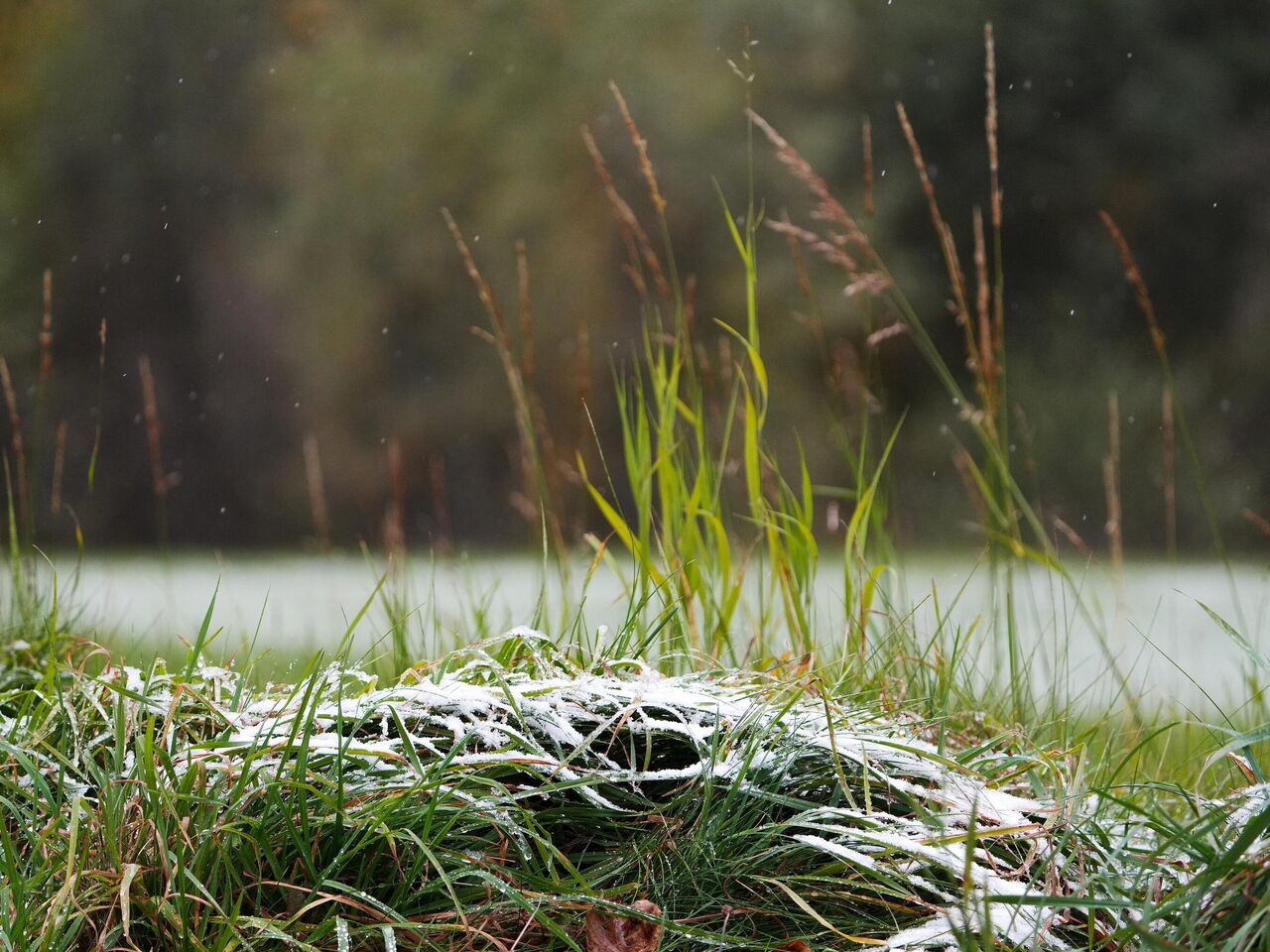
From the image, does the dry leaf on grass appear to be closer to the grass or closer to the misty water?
the grass

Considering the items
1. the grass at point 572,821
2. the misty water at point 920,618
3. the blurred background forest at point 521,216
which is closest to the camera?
the grass at point 572,821

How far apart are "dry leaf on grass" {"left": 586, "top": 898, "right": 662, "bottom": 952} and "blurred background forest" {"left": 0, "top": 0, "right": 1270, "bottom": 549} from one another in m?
10.4

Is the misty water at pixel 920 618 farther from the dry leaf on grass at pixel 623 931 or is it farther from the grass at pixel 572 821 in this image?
the dry leaf on grass at pixel 623 931

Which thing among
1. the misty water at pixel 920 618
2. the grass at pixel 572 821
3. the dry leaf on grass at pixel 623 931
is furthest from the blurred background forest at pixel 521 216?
the dry leaf on grass at pixel 623 931

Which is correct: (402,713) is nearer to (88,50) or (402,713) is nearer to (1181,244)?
(1181,244)

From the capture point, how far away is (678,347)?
6.79ft

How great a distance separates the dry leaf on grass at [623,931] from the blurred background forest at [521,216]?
10411 millimetres

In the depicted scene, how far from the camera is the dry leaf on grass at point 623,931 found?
1.19m

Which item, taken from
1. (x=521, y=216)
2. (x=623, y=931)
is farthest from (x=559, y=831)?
(x=521, y=216)

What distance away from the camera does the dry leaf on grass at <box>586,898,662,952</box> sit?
3.92 feet

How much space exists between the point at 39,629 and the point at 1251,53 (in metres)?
13.4

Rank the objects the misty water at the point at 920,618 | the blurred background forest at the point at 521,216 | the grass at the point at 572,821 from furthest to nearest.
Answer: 1. the blurred background forest at the point at 521,216
2. the misty water at the point at 920,618
3. the grass at the point at 572,821

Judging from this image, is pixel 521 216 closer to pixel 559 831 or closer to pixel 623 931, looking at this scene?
pixel 559 831

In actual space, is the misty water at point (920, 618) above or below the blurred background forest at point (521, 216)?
below
